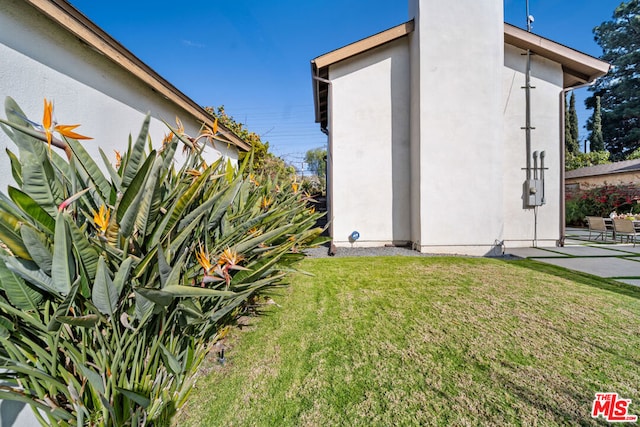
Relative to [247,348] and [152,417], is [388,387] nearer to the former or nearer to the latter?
[247,348]

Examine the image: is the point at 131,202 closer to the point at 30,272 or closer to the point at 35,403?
the point at 30,272

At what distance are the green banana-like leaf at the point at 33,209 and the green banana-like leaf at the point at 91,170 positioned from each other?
296 millimetres

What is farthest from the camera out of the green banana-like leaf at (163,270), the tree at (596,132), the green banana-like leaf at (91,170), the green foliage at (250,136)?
the tree at (596,132)

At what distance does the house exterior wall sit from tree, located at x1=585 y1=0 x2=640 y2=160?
94.4 feet

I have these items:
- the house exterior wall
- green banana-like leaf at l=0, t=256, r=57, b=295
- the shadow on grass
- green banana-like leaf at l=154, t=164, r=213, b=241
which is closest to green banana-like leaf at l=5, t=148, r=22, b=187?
green banana-like leaf at l=0, t=256, r=57, b=295

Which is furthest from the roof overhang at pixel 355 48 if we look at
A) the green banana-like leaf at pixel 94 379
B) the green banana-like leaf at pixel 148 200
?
the green banana-like leaf at pixel 94 379

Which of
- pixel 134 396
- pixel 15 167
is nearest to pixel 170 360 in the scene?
pixel 134 396

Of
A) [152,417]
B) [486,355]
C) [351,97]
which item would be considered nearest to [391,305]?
[486,355]

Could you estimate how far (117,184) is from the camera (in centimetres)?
163

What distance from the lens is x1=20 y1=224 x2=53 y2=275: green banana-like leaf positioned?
1150mm

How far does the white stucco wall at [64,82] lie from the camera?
2.05 m

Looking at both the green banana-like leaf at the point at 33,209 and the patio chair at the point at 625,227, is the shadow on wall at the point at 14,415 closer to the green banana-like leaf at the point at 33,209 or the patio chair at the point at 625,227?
the green banana-like leaf at the point at 33,209

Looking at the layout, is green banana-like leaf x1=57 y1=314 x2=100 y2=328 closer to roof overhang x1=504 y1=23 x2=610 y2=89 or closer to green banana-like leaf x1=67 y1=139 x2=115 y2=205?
green banana-like leaf x1=67 y1=139 x2=115 y2=205

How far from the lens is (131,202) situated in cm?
136
